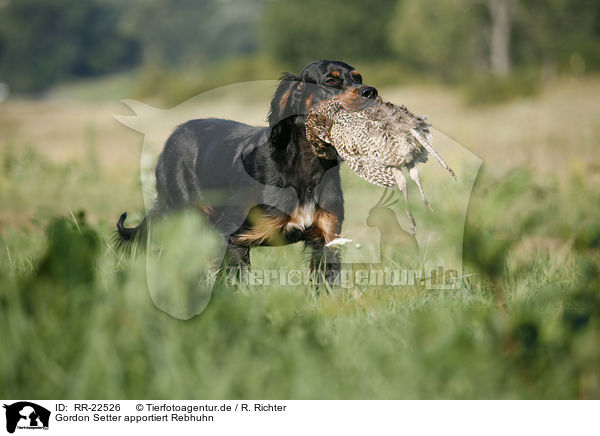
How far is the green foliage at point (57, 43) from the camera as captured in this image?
4619 centimetres

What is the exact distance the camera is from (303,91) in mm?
2951

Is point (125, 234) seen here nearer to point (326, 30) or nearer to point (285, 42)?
point (326, 30)

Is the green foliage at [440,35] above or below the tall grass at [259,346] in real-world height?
below

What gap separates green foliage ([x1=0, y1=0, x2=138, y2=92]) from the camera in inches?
1818

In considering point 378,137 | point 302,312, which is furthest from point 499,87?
point 302,312

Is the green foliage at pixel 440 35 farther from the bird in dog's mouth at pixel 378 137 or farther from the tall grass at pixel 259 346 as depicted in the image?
the tall grass at pixel 259 346

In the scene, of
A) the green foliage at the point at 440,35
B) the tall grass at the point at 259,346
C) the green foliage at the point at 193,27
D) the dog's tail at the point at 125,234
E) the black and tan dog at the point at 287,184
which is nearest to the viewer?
the tall grass at the point at 259,346

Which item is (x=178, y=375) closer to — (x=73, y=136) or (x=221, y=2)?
(x=73, y=136)
